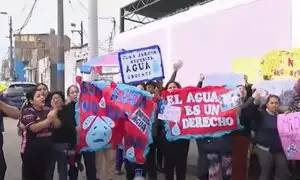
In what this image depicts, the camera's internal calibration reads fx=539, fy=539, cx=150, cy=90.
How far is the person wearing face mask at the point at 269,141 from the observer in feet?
23.7

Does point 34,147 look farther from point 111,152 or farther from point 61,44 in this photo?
point 61,44

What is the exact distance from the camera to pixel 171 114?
7.63 metres

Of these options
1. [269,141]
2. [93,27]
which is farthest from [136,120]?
[93,27]

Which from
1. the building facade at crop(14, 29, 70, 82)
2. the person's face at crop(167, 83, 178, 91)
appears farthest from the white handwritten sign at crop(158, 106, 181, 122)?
the building facade at crop(14, 29, 70, 82)

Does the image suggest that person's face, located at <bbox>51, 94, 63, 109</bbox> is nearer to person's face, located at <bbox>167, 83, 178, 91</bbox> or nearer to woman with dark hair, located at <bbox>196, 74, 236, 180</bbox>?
person's face, located at <bbox>167, 83, 178, 91</bbox>

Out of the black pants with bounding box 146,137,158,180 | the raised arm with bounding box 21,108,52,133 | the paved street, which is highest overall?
the raised arm with bounding box 21,108,52,133

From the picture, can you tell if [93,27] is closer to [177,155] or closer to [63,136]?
[63,136]

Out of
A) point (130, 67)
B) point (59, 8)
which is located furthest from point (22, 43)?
point (130, 67)

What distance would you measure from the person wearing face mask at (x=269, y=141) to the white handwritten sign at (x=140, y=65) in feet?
5.41

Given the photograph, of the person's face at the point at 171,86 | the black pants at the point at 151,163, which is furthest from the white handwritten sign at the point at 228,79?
the person's face at the point at 171,86

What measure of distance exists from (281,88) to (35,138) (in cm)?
398

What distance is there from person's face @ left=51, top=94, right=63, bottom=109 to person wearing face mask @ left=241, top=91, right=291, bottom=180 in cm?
253

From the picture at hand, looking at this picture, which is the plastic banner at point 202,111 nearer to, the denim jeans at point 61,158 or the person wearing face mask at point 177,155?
the person wearing face mask at point 177,155

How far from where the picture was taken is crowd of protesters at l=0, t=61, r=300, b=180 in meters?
6.35
